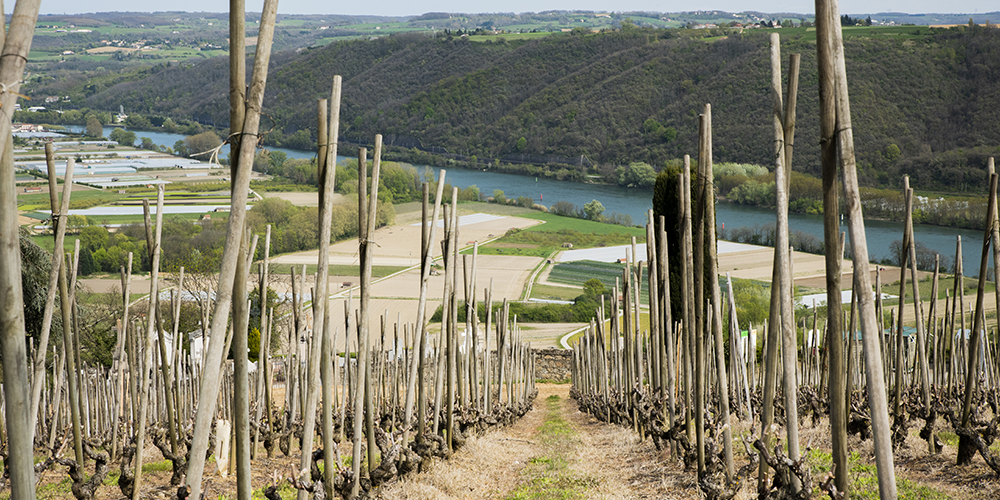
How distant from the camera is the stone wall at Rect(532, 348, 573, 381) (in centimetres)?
2098

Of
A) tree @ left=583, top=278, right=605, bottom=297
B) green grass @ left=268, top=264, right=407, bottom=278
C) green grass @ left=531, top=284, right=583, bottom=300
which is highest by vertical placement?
tree @ left=583, top=278, right=605, bottom=297

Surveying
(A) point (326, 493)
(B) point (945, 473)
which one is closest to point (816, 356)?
(B) point (945, 473)

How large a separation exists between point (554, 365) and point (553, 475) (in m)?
15.2

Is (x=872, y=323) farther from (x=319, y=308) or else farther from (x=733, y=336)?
(x=733, y=336)

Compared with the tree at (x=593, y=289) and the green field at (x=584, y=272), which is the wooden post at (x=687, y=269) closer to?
the tree at (x=593, y=289)

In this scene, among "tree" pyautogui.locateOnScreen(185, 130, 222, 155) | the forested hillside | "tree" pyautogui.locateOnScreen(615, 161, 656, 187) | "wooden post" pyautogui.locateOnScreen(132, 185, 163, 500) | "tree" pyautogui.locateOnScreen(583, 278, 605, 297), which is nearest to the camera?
"wooden post" pyautogui.locateOnScreen(132, 185, 163, 500)

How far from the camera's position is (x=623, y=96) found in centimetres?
8338

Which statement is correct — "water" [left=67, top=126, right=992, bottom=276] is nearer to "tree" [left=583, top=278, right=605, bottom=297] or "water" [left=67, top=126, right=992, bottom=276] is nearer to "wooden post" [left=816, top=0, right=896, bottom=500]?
"tree" [left=583, top=278, right=605, bottom=297]

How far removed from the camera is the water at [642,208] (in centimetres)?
4719

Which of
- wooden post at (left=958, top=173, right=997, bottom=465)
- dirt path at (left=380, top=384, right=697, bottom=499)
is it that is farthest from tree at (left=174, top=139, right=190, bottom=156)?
wooden post at (left=958, top=173, right=997, bottom=465)

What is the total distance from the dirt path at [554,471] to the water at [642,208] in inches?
1238

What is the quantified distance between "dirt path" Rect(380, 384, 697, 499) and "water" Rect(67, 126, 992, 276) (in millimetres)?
31437

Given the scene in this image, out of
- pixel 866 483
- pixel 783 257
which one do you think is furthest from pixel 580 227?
pixel 783 257

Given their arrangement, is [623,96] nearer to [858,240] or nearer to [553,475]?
[553,475]
